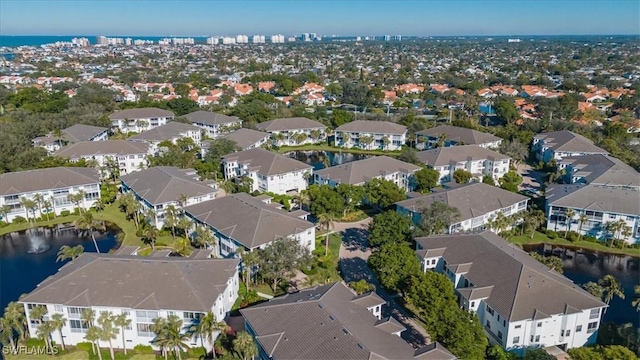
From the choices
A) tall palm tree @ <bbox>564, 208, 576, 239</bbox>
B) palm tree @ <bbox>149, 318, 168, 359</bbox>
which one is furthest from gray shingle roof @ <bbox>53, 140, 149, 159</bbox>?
tall palm tree @ <bbox>564, 208, 576, 239</bbox>

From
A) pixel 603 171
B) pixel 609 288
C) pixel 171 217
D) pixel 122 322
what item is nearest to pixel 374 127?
pixel 603 171

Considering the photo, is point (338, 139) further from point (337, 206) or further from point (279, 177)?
point (337, 206)

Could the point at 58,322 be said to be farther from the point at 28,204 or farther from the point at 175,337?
the point at 28,204

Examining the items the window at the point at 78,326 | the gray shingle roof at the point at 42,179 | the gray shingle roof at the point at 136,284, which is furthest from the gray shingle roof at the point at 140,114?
the window at the point at 78,326

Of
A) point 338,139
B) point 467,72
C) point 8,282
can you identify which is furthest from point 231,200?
point 467,72

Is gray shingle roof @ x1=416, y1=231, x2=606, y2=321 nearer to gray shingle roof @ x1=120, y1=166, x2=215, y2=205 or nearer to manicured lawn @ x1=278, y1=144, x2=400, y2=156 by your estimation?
gray shingle roof @ x1=120, y1=166, x2=215, y2=205

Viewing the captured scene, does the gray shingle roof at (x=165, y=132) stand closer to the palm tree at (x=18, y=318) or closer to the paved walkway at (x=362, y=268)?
the paved walkway at (x=362, y=268)
